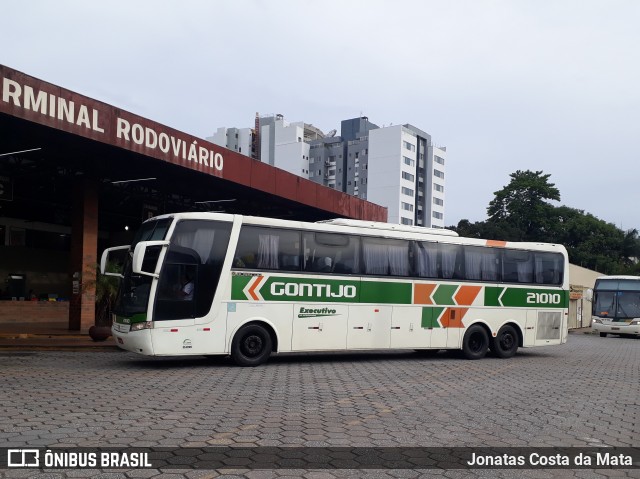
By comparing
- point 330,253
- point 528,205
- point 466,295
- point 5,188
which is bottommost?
point 466,295

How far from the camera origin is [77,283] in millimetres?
22688

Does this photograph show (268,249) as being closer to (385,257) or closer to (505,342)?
(385,257)

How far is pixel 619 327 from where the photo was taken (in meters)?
32.7

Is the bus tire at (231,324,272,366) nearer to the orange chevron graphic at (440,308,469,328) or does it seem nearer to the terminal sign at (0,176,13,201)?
the orange chevron graphic at (440,308,469,328)

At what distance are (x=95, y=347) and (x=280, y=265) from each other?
21.5 ft

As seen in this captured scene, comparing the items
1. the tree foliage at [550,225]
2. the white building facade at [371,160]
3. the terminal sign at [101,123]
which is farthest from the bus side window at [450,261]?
the white building facade at [371,160]

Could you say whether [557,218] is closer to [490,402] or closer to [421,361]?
[421,361]

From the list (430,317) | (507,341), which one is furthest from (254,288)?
(507,341)

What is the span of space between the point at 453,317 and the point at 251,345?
5969mm

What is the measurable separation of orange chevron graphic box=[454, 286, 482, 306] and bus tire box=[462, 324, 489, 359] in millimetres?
739

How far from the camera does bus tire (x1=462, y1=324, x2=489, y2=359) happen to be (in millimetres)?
17516

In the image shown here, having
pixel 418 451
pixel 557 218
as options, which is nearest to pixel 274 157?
pixel 557 218

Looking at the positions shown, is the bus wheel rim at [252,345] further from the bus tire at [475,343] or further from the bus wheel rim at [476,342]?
the bus wheel rim at [476,342]

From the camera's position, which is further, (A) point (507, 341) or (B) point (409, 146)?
(B) point (409, 146)
